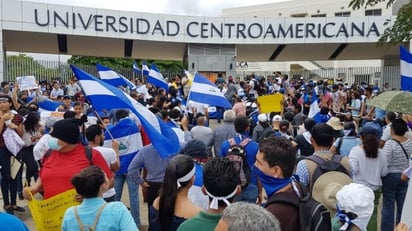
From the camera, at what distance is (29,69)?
2514 cm

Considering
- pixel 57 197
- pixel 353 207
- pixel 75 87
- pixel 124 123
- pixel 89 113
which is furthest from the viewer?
pixel 75 87

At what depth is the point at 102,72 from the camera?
37.3ft

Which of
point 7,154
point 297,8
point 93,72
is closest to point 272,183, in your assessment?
point 7,154

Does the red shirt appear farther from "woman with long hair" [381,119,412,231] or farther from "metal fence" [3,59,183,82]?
"metal fence" [3,59,183,82]

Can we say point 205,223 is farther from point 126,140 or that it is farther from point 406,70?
point 406,70

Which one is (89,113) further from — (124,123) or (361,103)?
(361,103)

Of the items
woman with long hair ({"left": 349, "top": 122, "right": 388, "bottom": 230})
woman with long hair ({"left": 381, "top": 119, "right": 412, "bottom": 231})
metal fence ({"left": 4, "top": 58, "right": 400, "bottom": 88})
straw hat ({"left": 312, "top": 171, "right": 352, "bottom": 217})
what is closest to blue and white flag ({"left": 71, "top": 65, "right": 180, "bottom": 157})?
straw hat ({"left": 312, "top": 171, "right": 352, "bottom": 217})

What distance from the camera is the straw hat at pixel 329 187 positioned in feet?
11.4

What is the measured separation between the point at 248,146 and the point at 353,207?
9.60 ft

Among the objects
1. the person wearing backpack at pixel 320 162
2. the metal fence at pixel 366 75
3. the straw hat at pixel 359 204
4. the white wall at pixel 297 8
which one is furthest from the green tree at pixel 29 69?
the white wall at pixel 297 8

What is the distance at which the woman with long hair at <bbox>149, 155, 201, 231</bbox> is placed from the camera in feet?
10.9

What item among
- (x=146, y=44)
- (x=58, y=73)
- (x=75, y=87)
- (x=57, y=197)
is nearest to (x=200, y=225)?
(x=57, y=197)

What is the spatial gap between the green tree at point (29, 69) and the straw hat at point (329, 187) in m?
23.5

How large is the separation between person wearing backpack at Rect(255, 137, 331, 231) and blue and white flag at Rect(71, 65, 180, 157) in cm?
241
